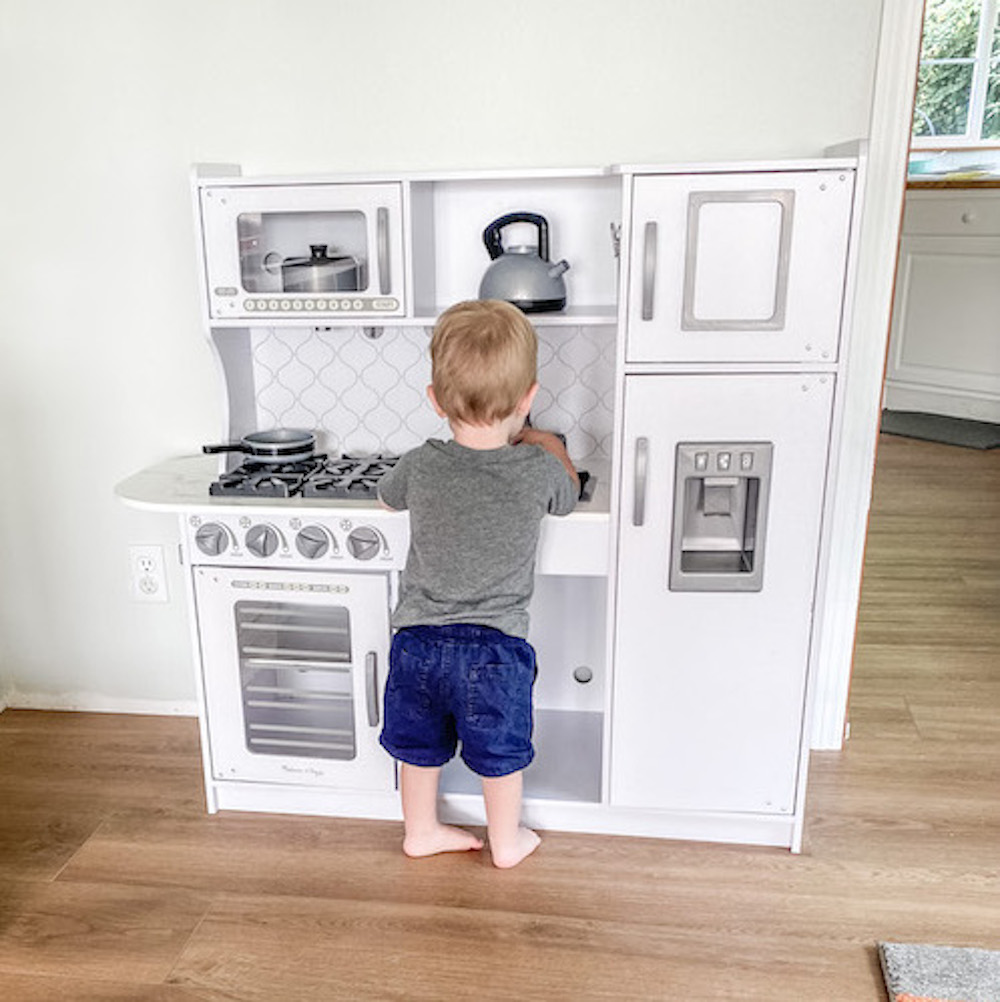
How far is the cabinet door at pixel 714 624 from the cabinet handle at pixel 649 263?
0.49 feet

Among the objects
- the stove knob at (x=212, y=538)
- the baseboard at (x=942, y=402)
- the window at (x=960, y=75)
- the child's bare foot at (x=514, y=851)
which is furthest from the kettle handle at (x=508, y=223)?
the window at (x=960, y=75)

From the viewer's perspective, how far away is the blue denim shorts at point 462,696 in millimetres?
1806

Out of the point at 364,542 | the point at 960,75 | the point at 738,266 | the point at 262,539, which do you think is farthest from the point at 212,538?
the point at 960,75

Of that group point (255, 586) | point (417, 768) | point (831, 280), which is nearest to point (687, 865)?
point (417, 768)

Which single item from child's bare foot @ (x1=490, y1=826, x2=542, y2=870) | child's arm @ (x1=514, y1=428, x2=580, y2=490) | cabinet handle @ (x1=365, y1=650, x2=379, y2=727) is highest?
child's arm @ (x1=514, y1=428, x2=580, y2=490)

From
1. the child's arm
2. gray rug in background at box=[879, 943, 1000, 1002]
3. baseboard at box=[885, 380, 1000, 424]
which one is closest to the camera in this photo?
gray rug in background at box=[879, 943, 1000, 1002]

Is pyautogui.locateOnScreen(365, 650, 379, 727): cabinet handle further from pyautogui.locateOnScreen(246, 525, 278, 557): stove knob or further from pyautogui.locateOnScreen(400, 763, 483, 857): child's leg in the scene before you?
pyautogui.locateOnScreen(246, 525, 278, 557): stove knob

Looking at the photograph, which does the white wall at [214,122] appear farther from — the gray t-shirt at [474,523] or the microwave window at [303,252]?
the gray t-shirt at [474,523]

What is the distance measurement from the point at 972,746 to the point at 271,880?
1653mm

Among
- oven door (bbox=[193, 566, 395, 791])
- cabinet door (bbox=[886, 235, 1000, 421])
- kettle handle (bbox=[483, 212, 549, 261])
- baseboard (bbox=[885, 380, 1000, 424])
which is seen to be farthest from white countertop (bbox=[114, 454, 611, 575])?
baseboard (bbox=[885, 380, 1000, 424])

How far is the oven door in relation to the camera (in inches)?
78.9

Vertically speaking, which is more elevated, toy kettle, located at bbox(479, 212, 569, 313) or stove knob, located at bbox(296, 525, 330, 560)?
toy kettle, located at bbox(479, 212, 569, 313)

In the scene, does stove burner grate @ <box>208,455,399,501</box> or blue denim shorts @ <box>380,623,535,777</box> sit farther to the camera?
stove burner grate @ <box>208,455,399,501</box>

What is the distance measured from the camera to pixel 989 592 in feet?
10.8
